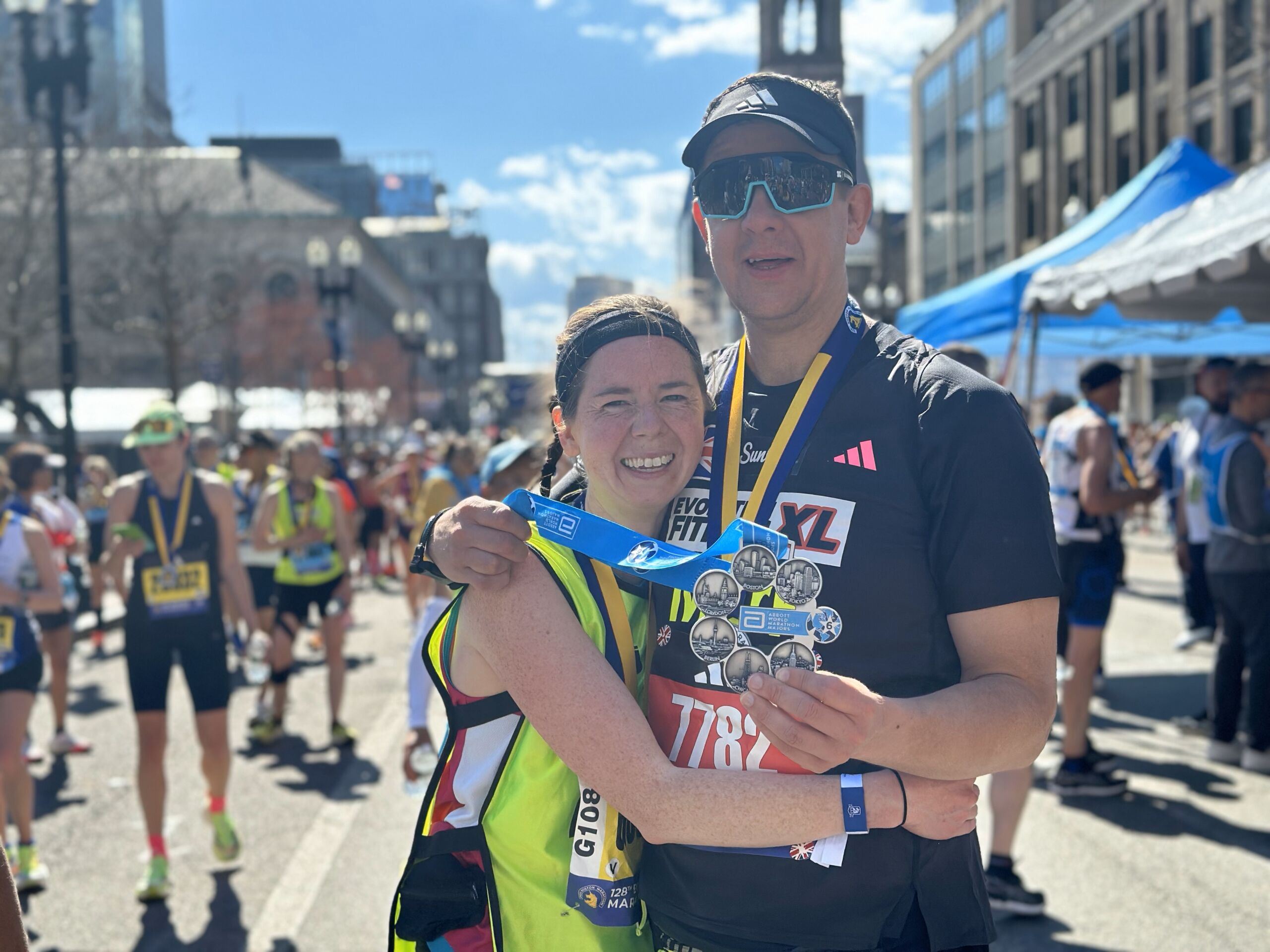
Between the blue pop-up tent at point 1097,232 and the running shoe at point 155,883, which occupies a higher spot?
the blue pop-up tent at point 1097,232

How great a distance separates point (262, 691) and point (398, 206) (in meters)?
154

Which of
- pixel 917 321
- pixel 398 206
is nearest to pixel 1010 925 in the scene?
pixel 917 321

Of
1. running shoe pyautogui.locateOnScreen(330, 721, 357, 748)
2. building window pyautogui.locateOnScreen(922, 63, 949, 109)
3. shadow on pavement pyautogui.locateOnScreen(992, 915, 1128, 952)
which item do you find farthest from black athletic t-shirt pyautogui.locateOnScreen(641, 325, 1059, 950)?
building window pyautogui.locateOnScreen(922, 63, 949, 109)

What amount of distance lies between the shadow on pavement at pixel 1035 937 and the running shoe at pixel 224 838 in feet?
12.0

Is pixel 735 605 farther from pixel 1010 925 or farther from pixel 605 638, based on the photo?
pixel 1010 925

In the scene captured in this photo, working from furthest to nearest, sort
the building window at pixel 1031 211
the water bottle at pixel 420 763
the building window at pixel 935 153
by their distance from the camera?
the building window at pixel 935 153 < the building window at pixel 1031 211 < the water bottle at pixel 420 763

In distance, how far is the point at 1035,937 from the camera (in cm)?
462

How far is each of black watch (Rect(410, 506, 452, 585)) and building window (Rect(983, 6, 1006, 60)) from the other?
5800 cm

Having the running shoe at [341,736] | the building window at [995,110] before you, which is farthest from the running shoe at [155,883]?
the building window at [995,110]

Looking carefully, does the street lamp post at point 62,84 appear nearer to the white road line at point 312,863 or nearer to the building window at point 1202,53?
the white road line at point 312,863

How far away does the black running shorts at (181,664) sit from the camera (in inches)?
219

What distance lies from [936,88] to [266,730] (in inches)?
2490

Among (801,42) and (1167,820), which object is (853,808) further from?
(801,42)

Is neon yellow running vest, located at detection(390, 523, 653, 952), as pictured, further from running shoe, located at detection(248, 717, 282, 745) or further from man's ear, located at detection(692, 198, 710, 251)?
running shoe, located at detection(248, 717, 282, 745)
